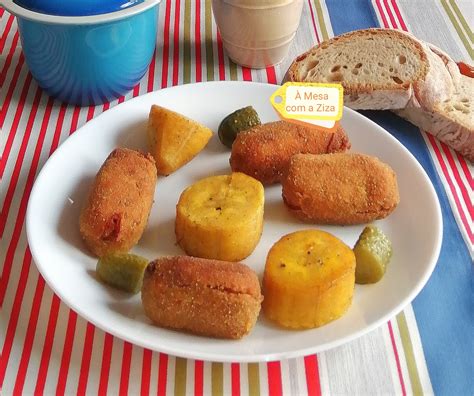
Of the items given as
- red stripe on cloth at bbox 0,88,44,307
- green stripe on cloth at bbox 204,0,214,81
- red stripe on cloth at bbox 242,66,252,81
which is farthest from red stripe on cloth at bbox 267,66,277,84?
red stripe on cloth at bbox 0,88,44,307

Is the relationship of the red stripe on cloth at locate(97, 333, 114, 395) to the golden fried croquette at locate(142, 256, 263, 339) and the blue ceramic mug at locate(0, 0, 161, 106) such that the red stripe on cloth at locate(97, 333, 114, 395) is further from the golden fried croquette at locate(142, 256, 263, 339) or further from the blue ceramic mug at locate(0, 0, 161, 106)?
the blue ceramic mug at locate(0, 0, 161, 106)

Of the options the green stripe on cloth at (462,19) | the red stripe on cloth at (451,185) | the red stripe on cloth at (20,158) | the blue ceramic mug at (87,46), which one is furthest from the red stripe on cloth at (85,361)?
the green stripe on cloth at (462,19)

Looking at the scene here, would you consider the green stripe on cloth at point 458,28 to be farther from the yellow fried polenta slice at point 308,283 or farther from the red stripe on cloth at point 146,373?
the red stripe on cloth at point 146,373

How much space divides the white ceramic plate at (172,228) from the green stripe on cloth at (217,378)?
9 cm

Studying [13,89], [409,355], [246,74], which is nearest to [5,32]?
[13,89]

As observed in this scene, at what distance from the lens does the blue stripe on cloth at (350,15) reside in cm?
202

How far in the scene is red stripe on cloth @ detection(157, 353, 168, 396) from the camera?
3.28 feet

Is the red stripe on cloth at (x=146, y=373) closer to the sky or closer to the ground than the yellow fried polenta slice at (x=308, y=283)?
closer to the ground

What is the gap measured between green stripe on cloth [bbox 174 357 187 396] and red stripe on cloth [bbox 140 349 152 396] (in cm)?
5

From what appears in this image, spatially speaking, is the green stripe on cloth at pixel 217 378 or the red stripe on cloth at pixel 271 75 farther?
the red stripe on cloth at pixel 271 75

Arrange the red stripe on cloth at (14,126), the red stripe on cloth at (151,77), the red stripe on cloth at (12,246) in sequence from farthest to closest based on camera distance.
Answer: the red stripe on cloth at (151,77)
the red stripe on cloth at (14,126)
the red stripe on cloth at (12,246)

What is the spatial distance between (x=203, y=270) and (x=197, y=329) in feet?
0.32

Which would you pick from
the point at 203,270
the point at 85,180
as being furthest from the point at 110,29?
the point at 203,270

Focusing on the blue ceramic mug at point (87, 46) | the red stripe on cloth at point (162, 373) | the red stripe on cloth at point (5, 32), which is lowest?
the red stripe on cloth at point (162, 373)
